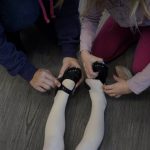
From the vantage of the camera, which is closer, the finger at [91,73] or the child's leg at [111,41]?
the finger at [91,73]

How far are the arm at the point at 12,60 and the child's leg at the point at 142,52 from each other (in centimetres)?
31

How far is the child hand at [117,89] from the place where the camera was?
100 centimetres

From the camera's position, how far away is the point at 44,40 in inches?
48.9

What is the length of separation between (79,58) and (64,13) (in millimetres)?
163

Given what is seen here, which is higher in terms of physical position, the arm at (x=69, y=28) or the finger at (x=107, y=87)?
the arm at (x=69, y=28)

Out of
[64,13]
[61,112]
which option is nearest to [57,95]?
[61,112]

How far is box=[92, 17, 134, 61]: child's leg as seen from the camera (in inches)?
44.7

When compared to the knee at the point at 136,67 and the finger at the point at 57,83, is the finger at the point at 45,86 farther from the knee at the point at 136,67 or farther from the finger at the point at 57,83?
the knee at the point at 136,67

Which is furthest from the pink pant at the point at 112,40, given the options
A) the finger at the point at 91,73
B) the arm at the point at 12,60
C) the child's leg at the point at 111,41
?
the arm at the point at 12,60

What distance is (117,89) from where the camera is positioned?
1.01 metres

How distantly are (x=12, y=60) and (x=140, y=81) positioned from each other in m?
0.37

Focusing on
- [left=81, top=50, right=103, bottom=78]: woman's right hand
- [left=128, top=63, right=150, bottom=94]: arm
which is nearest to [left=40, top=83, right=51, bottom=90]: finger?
[left=81, top=50, right=103, bottom=78]: woman's right hand

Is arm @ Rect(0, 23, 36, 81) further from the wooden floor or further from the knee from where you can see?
the knee

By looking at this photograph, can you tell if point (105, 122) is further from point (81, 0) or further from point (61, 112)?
point (81, 0)
